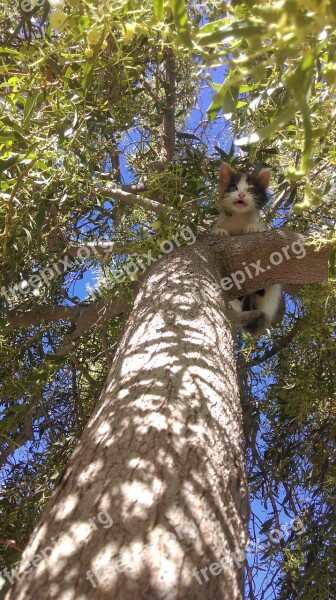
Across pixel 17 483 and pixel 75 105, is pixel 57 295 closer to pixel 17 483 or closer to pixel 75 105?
pixel 17 483

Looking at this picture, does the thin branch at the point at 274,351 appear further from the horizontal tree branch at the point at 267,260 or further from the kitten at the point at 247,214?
the horizontal tree branch at the point at 267,260

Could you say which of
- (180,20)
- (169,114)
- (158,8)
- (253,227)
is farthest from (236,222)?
(180,20)

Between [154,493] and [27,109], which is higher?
[27,109]

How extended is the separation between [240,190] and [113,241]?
92cm

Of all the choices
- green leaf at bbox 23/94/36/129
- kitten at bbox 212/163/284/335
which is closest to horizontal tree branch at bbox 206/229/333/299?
kitten at bbox 212/163/284/335

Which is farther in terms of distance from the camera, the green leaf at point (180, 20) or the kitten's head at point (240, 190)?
the kitten's head at point (240, 190)

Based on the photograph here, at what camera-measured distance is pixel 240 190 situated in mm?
3768

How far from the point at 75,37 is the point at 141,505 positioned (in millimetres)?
1147

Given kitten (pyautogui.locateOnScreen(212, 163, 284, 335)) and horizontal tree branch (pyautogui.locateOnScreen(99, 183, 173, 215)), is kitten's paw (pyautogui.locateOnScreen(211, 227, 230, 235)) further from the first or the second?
horizontal tree branch (pyautogui.locateOnScreen(99, 183, 173, 215))

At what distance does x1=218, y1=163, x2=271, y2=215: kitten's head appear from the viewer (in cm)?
373

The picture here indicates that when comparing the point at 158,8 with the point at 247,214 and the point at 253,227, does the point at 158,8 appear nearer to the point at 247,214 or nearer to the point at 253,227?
the point at 253,227

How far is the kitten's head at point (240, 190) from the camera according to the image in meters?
3.73

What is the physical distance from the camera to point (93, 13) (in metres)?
1.67

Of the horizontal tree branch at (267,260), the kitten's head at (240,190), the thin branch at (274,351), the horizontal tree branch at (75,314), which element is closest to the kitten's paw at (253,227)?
the kitten's head at (240,190)
